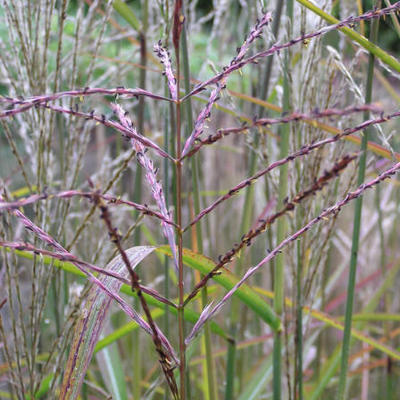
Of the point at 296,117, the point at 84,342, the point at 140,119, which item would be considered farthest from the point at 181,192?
the point at 296,117

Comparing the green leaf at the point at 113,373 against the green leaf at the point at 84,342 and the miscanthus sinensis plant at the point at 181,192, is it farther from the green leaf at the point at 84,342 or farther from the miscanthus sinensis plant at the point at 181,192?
the green leaf at the point at 84,342

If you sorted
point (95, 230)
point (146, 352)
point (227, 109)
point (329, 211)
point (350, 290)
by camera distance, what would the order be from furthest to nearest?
point (146, 352) → point (95, 230) → point (227, 109) → point (350, 290) → point (329, 211)

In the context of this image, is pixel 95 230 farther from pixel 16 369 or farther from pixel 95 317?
pixel 95 317

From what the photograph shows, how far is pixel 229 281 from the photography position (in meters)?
0.53

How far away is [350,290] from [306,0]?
11.3 inches

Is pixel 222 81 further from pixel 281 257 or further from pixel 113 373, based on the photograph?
pixel 113 373

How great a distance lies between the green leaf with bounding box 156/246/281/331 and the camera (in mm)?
506

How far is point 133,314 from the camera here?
0.37 m

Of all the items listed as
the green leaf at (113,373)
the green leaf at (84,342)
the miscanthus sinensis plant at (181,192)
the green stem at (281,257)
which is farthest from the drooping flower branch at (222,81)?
the green leaf at (113,373)

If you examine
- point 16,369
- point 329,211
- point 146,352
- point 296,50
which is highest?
point 296,50

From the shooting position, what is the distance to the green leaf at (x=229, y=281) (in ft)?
1.66

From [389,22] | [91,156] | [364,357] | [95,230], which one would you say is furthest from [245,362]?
[91,156]

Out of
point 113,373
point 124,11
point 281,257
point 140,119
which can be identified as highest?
point 124,11

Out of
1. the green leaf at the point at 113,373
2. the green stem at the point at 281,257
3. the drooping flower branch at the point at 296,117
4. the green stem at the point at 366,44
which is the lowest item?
the green leaf at the point at 113,373
